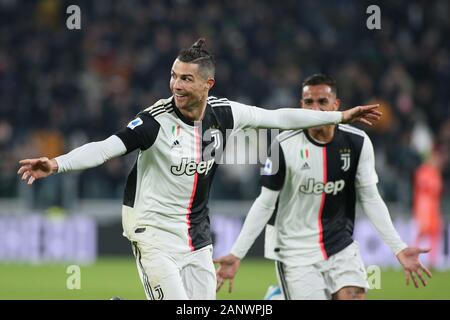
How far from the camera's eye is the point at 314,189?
285 inches

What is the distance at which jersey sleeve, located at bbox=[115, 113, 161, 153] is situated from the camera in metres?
5.85

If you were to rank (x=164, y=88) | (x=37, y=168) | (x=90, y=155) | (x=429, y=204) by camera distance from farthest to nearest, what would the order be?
1. (x=164, y=88)
2. (x=429, y=204)
3. (x=90, y=155)
4. (x=37, y=168)

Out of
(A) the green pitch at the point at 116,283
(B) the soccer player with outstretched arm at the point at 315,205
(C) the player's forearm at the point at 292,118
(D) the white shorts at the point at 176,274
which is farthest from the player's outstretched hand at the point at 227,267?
(A) the green pitch at the point at 116,283

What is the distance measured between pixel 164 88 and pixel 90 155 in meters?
12.3

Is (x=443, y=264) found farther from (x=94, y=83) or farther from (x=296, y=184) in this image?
(x=296, y=184)

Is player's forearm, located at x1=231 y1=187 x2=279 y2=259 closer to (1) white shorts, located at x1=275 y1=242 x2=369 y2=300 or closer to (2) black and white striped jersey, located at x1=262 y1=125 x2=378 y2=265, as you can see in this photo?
(2) black and white striped jersey, located at x1=262 y1=125 x2=378 y2=265

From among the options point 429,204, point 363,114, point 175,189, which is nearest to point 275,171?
point 363,114

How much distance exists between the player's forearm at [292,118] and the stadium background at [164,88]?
6605mm

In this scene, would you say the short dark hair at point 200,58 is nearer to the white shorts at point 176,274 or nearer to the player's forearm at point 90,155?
the player's forearm at point 90,155

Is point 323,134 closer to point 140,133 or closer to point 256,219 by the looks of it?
point 256,219

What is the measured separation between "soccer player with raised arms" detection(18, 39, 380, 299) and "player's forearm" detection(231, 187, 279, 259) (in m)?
0.95

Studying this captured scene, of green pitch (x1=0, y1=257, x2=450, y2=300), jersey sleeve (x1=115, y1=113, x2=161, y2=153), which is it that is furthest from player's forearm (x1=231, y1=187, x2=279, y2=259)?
green pitch (x1=0, y1=257, x2=450, y2=300)

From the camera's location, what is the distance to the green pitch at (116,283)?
11.2 m

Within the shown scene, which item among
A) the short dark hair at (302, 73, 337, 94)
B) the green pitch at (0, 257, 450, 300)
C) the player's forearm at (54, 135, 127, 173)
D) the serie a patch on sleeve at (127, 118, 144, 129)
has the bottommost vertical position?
the green pitch at (0, 257, 450, 300)
